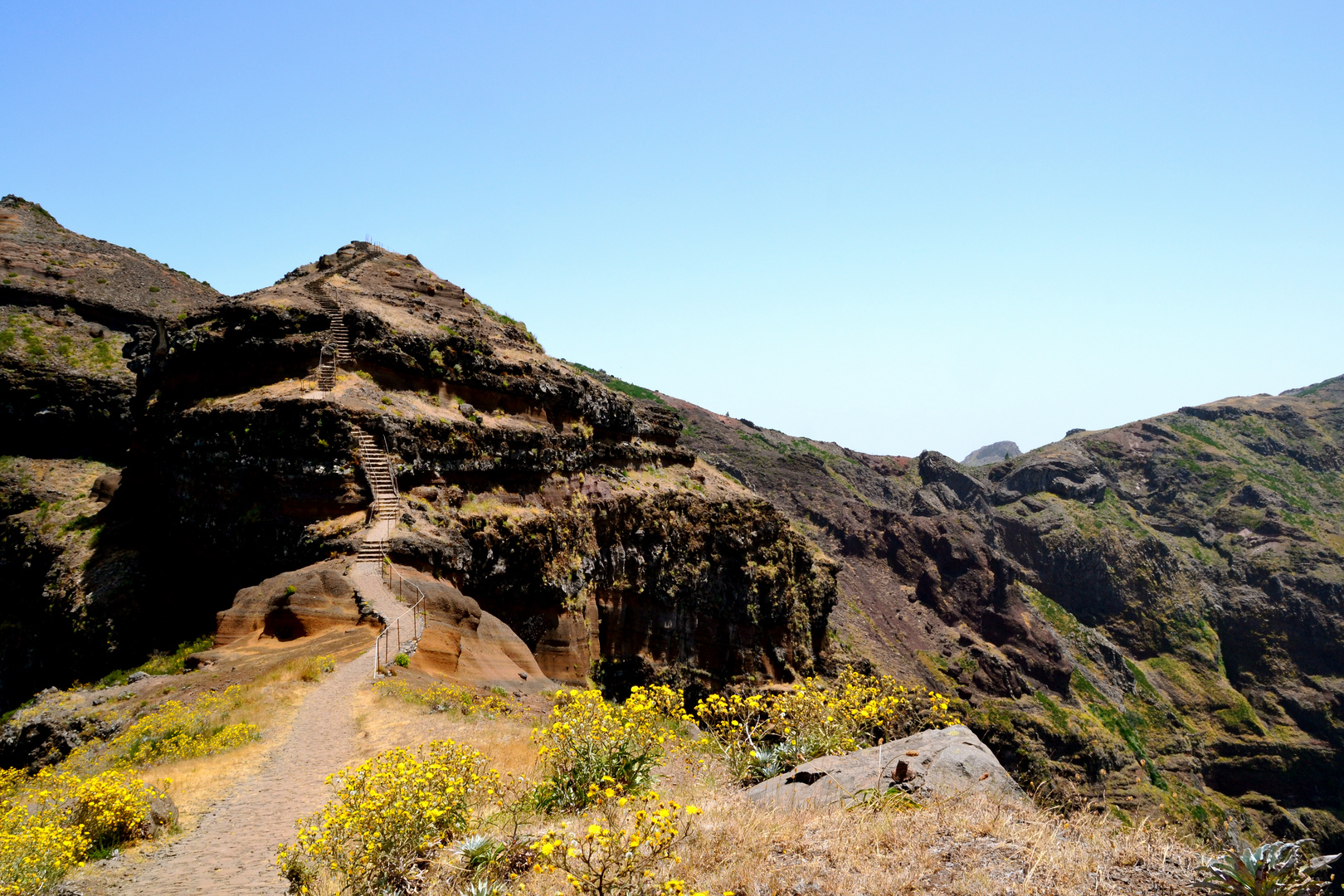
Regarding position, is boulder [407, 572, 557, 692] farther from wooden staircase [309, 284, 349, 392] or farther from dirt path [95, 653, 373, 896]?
wooden staircase [309, 284, 349, 392]

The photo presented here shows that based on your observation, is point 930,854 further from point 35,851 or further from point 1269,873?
point 35,851

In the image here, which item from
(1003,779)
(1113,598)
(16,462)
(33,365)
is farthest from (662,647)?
(1113,598)

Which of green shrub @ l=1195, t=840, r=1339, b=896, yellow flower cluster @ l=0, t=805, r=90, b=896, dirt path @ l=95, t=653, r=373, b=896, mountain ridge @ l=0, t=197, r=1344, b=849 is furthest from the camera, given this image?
mountain ridge @ l=0, t=197, r=1344, b=849

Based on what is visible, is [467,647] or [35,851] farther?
[467,647]

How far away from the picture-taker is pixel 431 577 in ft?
74.4

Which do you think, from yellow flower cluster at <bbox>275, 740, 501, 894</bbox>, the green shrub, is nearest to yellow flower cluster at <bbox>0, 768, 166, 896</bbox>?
yellow flower cluster at <bbox>275, 740, 501, 894</bbox>

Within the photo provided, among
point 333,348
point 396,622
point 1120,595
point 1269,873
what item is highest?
point 333,348

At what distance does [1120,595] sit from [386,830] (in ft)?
361

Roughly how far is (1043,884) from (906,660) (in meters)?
69.1

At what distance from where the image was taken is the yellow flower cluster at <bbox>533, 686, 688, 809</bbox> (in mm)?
8164

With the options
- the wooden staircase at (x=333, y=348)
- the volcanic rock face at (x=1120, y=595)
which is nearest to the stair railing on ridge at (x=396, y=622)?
the wooden staircase at (x=333, y=348)

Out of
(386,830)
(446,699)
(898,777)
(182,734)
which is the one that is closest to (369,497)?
(446,699)

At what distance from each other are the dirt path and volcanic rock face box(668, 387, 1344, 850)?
4065 cm

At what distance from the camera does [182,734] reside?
484 inches
